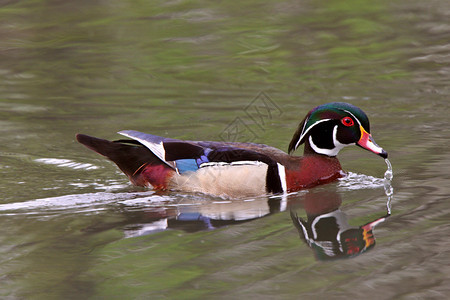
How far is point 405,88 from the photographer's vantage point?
1159cm

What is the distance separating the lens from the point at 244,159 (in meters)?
7.56

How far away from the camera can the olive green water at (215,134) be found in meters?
5.51

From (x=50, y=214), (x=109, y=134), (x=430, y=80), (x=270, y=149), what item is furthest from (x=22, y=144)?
(x=430, y=80)

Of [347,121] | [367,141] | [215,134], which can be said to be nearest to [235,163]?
[347,121]

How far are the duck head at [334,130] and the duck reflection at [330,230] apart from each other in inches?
21.7

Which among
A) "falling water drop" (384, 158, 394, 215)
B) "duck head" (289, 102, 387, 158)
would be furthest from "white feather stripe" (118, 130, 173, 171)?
"falling water drop" (384, 158, 394, 215)

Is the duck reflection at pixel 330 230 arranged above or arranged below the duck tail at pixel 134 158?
below

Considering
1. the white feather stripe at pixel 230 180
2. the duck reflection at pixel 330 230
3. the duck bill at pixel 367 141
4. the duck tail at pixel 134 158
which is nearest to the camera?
the duck reflection at pixel 330 230

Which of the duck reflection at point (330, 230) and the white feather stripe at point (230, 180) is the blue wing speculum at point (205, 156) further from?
the duck reflection at point (330, 230)

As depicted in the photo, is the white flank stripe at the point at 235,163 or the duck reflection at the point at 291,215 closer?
the duck reflection at the point at 291,215

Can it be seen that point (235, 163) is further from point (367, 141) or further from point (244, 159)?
point (367, 141)

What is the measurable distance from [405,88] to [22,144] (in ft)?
18.2

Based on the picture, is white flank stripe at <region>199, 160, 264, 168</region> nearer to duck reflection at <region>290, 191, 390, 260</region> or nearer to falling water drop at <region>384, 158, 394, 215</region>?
duck reflection at <region>290, 191, 390, 260</region>

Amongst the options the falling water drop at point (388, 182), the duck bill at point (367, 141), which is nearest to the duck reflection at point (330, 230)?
the falling water drop at point (388, 182)
